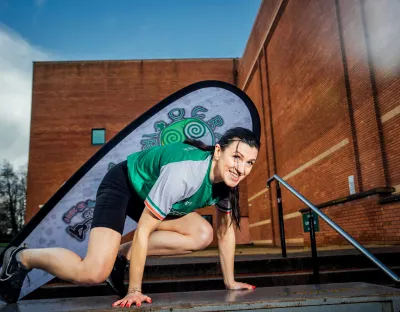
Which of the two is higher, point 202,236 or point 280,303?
point 202,236

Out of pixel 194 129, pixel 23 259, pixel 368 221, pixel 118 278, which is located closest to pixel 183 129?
pixel 194 129

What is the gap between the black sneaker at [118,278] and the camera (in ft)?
8.64

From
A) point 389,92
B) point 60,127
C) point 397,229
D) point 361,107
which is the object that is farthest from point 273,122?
point 60,127

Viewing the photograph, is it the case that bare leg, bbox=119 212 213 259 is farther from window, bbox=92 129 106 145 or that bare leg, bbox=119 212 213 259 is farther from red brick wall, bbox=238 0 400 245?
window, bbox=92 129 106 145

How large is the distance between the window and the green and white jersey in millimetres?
16841

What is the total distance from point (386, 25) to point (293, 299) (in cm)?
671

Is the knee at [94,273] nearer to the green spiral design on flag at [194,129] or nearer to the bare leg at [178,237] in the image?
the bare leg at [178,237]

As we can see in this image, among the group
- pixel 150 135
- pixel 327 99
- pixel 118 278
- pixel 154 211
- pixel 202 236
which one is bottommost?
pixel 118 278

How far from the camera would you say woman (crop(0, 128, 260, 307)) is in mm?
2268

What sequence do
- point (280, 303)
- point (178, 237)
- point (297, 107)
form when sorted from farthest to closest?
1. point (297, 107)
2. point (178, 237)
3. point (280, 303)

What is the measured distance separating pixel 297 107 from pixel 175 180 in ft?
31.8

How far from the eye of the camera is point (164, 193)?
87.7 inches

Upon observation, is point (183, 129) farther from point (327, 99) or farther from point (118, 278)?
point (327, 99)

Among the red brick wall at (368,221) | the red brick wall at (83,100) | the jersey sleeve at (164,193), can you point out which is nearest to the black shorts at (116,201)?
the jersey sleeve at (164,193)
